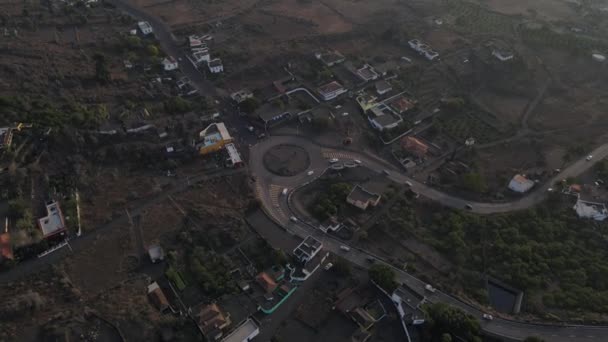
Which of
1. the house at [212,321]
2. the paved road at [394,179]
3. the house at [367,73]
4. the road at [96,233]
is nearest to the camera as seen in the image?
the house at [212,321]

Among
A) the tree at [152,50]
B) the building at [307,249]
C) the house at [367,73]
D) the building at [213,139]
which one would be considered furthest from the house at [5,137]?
the house at [367,73]

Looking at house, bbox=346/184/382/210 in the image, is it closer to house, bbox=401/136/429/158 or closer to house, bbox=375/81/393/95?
house, bbox=401/136/429/158

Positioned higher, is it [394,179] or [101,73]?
[101,73]

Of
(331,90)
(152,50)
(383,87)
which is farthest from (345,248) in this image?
(152,50)

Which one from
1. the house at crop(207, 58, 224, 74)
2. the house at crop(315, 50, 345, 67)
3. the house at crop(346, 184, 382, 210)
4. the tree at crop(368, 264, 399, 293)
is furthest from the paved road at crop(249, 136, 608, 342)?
the house at crop(315, 50, 345, 67)

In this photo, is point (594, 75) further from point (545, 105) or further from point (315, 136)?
point (315, 136)

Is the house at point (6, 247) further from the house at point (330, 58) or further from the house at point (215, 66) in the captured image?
the house at point (330, 58)

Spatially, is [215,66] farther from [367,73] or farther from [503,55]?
[503,55]
